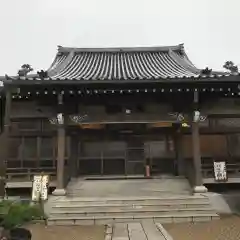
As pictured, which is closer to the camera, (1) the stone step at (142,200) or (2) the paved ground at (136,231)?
(2) the paved ground at (136,231)

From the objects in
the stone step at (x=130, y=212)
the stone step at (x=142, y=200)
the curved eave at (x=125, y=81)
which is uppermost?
the curved eave at (x=125, y=81)

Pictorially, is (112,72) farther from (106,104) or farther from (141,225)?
(141,225)

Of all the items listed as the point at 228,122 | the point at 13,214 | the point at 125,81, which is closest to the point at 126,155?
the point at 125,81

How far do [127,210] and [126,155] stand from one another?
4.49 metres

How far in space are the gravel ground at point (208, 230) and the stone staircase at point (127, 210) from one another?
0.59 metres

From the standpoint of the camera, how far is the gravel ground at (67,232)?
880 cm

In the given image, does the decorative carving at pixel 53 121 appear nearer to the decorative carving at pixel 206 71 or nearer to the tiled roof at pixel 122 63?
the tiled roof at pixel 122 63

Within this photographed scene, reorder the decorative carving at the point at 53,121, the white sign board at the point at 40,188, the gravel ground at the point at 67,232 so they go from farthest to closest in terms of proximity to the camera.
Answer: the decorative carving at the point at 53,121 → the white sign board at the point at 40,188 → the gravel ground at the point at 67,232

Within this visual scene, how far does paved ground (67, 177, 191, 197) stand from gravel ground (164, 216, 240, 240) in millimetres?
2826

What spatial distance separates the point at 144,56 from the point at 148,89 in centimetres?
982

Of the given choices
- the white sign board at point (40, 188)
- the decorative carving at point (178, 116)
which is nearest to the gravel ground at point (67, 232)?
the white sign board at point (40, 188)

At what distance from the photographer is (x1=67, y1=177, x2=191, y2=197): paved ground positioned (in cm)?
1332

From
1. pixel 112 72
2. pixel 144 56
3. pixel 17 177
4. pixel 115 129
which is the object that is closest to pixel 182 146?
pixel 115 129

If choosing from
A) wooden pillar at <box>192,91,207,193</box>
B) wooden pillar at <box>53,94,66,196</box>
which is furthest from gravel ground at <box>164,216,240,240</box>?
wooden pillar at <box>53,94,66,196</box>
